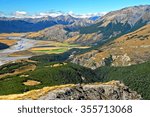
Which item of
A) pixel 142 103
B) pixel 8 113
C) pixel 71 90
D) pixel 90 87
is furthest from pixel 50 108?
pixel 90 87

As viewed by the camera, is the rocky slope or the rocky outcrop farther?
the rocky outcrop

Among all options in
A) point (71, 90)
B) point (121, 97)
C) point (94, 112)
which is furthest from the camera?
point (121, 97)

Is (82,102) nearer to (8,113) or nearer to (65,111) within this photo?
(65,111)

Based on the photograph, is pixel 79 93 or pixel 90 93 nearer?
pixel 79 93

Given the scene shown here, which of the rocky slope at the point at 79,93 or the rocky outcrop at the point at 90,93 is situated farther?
the rocky outcrop at the point at 90,93

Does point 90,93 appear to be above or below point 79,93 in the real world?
below
